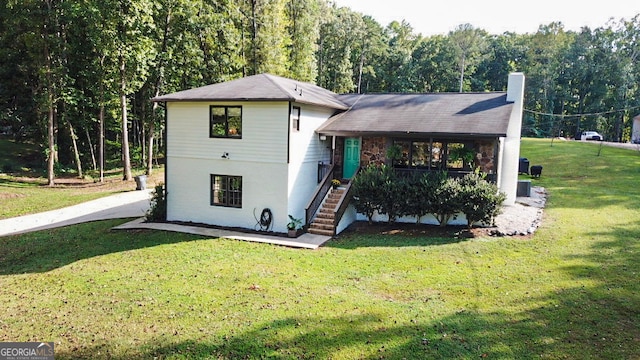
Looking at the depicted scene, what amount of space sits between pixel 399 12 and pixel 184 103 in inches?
1820

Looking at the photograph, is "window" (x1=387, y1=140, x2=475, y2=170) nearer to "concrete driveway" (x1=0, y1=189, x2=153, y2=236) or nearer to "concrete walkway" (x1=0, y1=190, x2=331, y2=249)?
"concrete walkway" (x1=0, y1=190, x2=331, y2=249)

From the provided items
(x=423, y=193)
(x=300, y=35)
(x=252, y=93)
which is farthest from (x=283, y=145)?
(x=300, y=35)

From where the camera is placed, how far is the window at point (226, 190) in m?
14.9

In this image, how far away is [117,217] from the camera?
16.8 m

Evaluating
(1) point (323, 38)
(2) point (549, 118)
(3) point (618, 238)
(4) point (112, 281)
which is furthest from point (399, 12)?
Result: (4) point (112, 281)

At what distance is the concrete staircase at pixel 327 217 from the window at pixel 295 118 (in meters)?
3.03

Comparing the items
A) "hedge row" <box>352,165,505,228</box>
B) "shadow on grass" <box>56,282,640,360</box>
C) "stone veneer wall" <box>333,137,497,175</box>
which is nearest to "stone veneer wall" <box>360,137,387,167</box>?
"stone veneer wall" <box>333,137,497,175</box>

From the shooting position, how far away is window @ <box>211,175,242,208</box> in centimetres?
1488

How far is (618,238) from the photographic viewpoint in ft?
40.8

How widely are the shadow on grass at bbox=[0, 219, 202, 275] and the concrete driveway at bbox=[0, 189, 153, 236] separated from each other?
1053 mm

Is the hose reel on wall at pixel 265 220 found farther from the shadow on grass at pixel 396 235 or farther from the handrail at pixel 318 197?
the shadow on grass at pixel 396 235

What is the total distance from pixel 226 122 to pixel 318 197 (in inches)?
170

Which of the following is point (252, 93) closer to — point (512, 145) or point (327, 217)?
point (327, 217)

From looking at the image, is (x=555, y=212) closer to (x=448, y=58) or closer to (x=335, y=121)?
(x=335, y=121)
